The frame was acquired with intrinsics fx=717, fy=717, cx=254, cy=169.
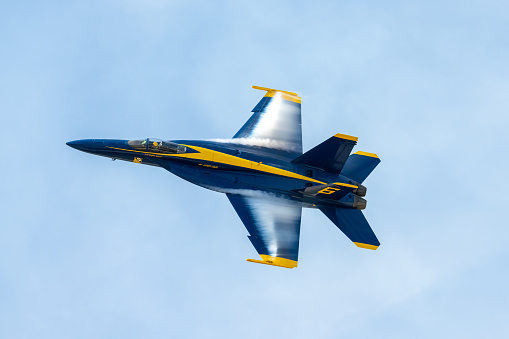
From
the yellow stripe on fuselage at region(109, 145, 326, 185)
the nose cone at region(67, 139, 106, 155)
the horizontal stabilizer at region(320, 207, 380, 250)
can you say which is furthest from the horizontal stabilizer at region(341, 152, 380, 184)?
the nose cone at region(67, 139, 106, 155)

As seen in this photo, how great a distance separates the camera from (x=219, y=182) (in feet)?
131

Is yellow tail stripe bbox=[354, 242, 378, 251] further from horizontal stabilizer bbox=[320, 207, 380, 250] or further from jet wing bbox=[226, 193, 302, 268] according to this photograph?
jet wing bbox=[226, 193, 302, 268]

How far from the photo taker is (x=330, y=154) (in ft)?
131

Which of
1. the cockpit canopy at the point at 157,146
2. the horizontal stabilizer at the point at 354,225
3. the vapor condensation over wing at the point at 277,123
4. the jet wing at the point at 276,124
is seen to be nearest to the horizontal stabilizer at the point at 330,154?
the jet wing at the point at 276,124

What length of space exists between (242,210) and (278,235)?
8.02 ft

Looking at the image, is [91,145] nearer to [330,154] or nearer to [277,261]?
[277,261]

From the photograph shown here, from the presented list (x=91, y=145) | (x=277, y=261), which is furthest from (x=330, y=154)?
(x=91, y=145)

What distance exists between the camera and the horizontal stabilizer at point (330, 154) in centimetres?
3941

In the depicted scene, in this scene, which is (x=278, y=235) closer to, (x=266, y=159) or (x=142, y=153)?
(x=266, y=159)

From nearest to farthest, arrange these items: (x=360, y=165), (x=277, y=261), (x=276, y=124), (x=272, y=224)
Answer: (x=277, y=261)
(x=272, y=224)
(x=360, y=165)
(x=276, y=124)

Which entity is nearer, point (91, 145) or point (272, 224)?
point (272, 224)

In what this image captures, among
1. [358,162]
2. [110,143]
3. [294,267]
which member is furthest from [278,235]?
[110,143]

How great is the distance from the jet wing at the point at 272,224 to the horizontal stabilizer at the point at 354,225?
6.59ft

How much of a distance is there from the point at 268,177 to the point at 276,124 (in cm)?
381
